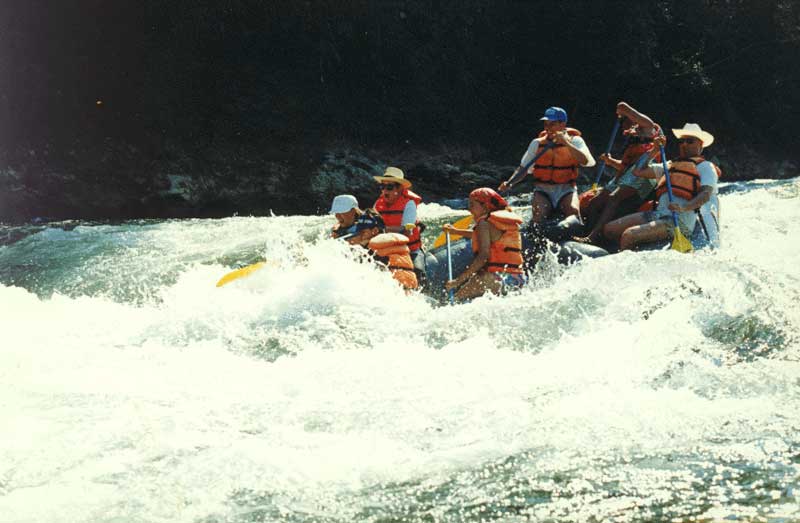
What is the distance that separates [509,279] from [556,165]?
5.29ft

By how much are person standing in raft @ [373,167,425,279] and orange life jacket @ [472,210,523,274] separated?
0.94 metres

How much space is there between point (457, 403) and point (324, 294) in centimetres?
269

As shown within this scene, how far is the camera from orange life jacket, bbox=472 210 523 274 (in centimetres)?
783

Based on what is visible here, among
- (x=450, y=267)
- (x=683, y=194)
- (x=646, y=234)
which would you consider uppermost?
(x=683, y=194)

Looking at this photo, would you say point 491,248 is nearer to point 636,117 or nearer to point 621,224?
point 621,224

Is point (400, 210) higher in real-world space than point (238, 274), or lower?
higher

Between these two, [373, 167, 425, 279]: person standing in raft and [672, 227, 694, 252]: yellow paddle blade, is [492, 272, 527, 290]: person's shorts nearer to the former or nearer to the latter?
[373, 167, 425, 279]: person standing in raft

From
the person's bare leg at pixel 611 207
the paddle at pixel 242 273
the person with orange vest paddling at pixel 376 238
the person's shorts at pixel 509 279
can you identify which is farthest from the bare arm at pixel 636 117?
the paddle at pixel 242 273

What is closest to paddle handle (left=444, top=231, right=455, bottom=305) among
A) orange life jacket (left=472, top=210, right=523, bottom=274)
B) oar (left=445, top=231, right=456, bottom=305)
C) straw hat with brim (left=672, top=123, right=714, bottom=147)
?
oar (left=445, top=231, right=456, bottom=305)

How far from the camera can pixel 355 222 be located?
8.82 metres

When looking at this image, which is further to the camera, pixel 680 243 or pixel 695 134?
pixel 695 134

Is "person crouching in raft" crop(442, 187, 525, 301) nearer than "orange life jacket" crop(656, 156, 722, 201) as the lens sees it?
Yes

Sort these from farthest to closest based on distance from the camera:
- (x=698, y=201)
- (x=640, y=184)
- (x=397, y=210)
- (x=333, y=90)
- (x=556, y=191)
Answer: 1. (x=333, y=90)
2. (x=556, y=191)
3. (x=397, y=210)
4. (x=640, y=184)
5. (x=698, y=201)

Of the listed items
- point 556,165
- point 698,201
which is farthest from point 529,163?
point 698,201
